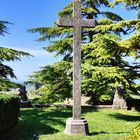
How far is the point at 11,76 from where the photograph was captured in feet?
70.7

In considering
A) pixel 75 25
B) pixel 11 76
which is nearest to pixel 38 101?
pixel 11 76

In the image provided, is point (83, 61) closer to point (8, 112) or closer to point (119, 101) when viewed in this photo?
point (119, 101)

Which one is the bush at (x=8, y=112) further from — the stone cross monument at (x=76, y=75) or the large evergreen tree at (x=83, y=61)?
the large evergreen tree at (x=83, y=61)

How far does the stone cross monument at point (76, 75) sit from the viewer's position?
14.3 metres

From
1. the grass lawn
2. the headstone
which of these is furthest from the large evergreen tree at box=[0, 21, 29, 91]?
the headstone

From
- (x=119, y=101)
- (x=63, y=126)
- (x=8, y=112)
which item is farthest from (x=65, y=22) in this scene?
(x=119, y=101)

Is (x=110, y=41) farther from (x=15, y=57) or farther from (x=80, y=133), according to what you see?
(x=80, y=133)

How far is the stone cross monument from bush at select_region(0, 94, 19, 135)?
2.06m

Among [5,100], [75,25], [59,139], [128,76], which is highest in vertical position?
[75,25]

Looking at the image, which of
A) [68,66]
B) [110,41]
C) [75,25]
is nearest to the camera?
[75,25]

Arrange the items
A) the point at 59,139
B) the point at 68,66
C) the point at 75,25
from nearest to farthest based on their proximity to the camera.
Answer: the point at 59,139 → the point at 75,25 → the point at 68,66

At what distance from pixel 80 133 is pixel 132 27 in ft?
23.8

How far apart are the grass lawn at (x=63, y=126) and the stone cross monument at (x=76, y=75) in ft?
1.40

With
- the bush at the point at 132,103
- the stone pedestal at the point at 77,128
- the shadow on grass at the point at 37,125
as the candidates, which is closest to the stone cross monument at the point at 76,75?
the stone pedestal at the point at 77,128
